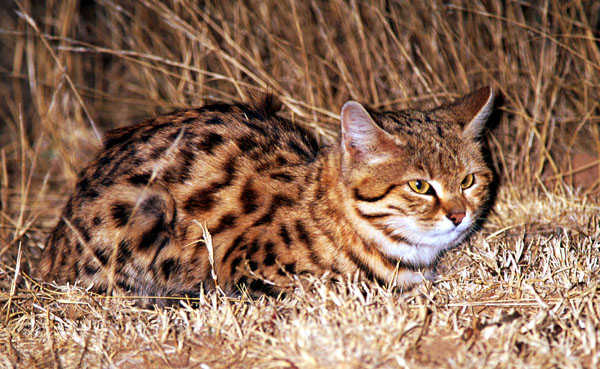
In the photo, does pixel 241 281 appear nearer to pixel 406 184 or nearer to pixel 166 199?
pixel 166 199

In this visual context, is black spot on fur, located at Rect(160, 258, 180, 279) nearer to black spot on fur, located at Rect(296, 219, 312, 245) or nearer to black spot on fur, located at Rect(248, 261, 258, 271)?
black spot on fur, located at Rect(248, 261, 258, 271)

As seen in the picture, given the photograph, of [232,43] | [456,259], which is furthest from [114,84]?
[456,259]

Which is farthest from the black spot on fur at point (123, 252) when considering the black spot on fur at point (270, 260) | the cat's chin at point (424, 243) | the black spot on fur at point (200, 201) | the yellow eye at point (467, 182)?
the yellow eye at point (467, 182)

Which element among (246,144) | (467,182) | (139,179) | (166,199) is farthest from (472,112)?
(139,179)

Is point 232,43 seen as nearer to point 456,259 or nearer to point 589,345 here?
point 456,259

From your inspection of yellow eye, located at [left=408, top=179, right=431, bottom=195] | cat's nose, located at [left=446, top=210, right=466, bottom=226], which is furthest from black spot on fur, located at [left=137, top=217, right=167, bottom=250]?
cat's nose, located at [left=446, top=210, right=466, bottom=226]

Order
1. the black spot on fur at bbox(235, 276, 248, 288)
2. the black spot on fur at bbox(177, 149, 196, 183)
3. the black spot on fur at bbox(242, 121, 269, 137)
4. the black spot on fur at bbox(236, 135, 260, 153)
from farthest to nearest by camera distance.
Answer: the black spot on fur at bbox(242, 121, 269, 137) < the black spot on fur at bbox(236, 135, 260, 153) < the black spot on fur at bbox(177, 149, 196, 183) < the black spot on fur at bbox(235, 276, 248, 288)
